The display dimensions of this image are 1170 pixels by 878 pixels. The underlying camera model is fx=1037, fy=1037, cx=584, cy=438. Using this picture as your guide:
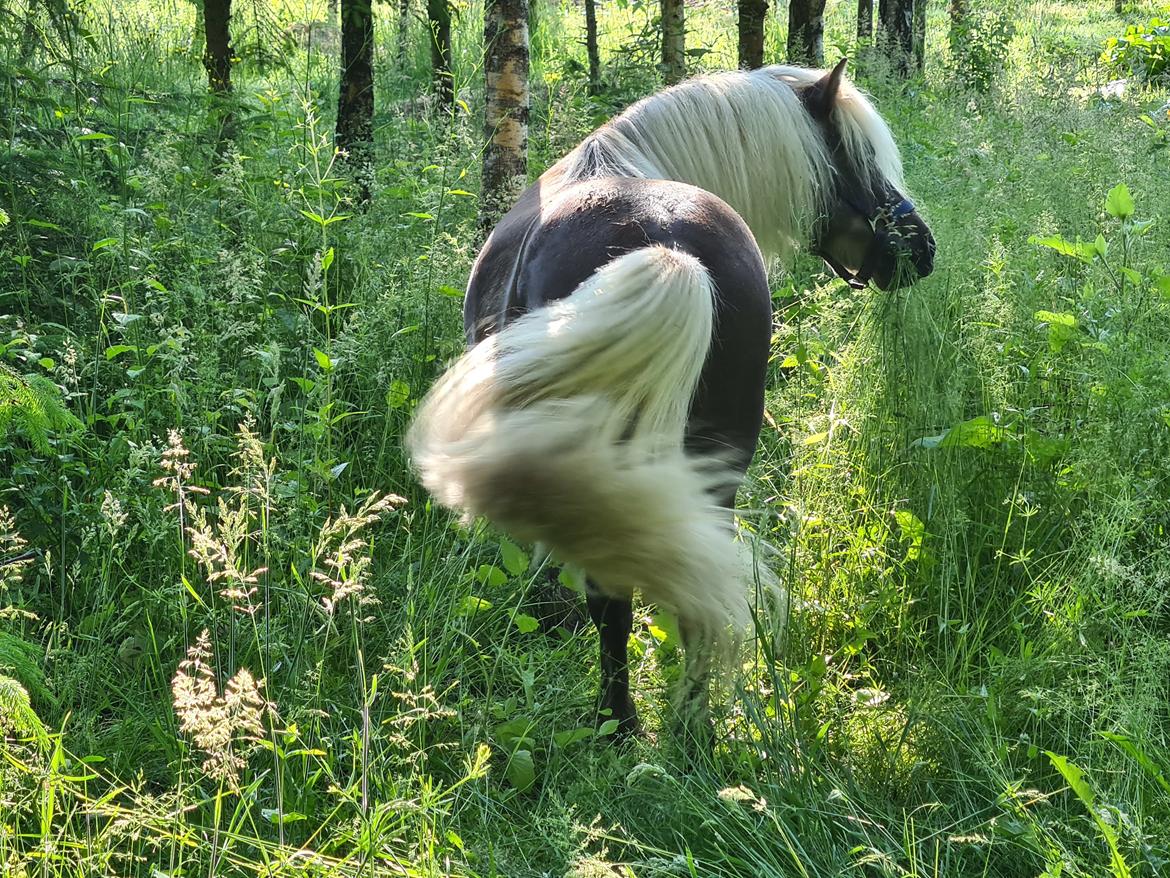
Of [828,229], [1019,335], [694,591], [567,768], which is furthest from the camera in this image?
[828,229]

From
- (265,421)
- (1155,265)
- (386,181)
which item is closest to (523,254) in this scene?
(265,421)

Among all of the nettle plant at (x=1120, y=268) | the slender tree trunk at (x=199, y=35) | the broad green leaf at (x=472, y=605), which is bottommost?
the broad green leaf at (x=472, y=605)

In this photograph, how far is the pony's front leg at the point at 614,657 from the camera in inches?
109

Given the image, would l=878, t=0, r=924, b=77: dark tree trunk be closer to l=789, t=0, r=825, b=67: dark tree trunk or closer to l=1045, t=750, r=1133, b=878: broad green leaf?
l=789, t=0, r=825, b=67: dark tree trunk

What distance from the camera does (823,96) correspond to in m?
3.56

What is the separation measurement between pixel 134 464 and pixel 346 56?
4246mm

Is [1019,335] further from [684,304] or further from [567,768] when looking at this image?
[567,768]

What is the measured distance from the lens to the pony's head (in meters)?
3.61

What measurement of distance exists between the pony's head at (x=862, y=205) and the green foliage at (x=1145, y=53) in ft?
24.0

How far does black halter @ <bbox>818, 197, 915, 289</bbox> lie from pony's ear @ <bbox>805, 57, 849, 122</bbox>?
339mm

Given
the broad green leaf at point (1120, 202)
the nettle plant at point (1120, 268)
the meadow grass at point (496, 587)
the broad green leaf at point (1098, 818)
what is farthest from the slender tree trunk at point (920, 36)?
the broad green leaf at point (1098, 818)

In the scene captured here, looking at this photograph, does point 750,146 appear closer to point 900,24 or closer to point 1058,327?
point 1058,327

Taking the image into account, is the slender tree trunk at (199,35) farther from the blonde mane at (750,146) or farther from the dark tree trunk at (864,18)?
the dark tree trunk at (864,18)

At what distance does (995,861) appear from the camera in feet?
6.42
